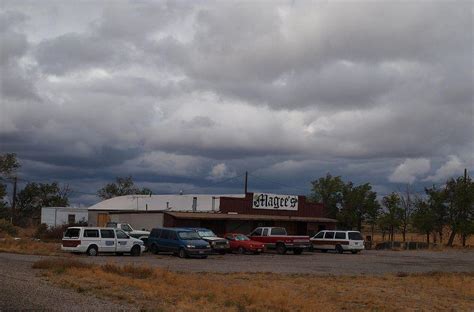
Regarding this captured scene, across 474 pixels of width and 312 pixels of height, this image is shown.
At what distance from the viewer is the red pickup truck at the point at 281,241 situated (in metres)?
41.8

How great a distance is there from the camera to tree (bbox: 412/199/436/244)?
65.2 m

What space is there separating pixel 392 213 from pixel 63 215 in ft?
113

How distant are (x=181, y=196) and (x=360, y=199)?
23.1 meters

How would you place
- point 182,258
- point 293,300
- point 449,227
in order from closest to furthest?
1. point 293,300
2. point 182,258
3. point 449,227

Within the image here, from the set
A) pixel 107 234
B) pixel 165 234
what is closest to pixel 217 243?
pixel 165 234

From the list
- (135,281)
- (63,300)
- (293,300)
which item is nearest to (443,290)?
(293,300)

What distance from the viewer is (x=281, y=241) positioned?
1656 inches

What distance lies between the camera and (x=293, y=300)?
54.0ft

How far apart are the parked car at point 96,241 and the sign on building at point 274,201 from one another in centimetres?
1934

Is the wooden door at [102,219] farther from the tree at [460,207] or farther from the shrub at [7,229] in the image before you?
the tree at [460,207]

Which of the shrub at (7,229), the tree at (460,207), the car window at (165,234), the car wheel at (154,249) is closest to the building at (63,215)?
the shrub at (7,229)

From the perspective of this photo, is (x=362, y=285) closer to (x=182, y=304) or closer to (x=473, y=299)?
(x=473, y=299)

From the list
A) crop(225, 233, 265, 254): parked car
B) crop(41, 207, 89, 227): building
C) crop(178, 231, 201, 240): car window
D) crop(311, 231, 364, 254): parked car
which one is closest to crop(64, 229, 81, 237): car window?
crop(178, 231, 201, 240): car window

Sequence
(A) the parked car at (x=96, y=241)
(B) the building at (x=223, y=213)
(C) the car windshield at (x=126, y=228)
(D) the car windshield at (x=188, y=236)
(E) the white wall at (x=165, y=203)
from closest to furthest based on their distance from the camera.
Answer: (A) the parked car at (x=96, y=241)
(D) the car windshield at (x=188, y=236)
(C) the car windshield at (x=126, y=228)
(B) the building at (x=223, y=213)
(E) the white wall at (x=165, y=203)
